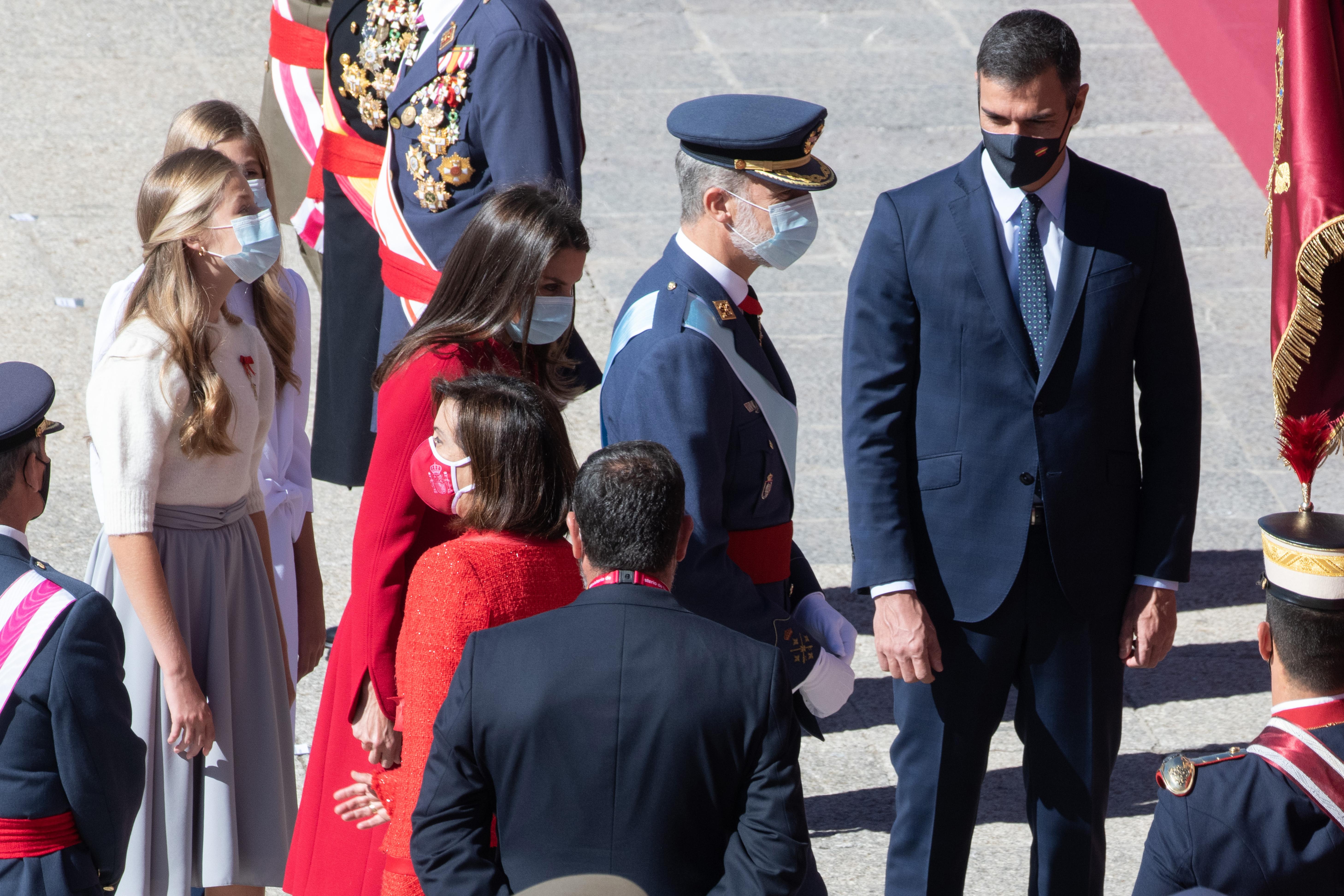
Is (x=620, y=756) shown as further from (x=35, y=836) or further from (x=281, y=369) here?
(x=281, y=369)

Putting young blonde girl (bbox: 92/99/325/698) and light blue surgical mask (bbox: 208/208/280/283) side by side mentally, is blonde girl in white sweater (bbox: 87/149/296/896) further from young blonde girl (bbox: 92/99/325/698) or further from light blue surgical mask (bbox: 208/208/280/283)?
young blonde girl (bbox: 92/99/325/698)

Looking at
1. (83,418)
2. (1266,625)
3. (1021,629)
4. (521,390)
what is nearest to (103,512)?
(521,390)

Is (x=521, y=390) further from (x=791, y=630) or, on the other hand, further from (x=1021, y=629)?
(x=1021, y=629)

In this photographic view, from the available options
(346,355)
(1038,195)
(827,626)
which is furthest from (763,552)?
(346,355)

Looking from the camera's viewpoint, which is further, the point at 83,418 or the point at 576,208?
the point at 83,418

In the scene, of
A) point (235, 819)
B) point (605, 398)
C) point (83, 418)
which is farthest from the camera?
point (83, 418)

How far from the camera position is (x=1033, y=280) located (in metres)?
3.27

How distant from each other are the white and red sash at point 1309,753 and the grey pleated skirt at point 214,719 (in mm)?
2157

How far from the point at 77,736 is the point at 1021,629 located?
6.39 ft

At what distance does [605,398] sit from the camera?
3.21 m

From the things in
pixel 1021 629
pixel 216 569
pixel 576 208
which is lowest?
pixel 1021 629

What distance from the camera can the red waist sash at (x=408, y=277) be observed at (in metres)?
4.28

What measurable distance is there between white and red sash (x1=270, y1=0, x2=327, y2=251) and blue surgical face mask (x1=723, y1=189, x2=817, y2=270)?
252cm

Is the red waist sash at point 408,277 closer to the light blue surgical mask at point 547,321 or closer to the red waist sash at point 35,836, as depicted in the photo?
the light blue surgical mask at point 547,321
